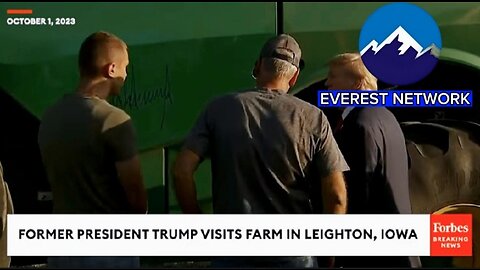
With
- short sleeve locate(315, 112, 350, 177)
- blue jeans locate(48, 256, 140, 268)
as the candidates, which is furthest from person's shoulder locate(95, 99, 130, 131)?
short sleeve locate(315, 112, 350, 177)

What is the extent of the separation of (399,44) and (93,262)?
165 cm

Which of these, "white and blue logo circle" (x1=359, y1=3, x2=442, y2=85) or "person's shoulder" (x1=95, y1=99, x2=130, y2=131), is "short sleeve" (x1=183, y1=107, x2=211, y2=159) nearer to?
"person's shoulder" (x1=95, y1=99, x2=130, y2=131)

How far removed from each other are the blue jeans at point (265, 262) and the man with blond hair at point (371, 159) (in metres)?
0.31

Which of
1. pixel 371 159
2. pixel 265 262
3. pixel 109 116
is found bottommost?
pixel 265 262

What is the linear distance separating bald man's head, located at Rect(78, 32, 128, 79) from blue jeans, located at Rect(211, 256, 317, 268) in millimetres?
922

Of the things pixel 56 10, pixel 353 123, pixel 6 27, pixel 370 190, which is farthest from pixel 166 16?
pixel 370 190

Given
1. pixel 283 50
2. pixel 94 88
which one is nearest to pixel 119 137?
pixel 94 88

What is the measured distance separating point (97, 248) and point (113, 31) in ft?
3.21

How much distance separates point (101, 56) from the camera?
9.07 feet

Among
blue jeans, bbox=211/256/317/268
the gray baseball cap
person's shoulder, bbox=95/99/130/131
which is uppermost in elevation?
the gray baseball cap

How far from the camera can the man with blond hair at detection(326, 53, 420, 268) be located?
281 centimetres

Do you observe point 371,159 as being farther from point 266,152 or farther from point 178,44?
point 178,44

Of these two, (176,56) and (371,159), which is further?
(176,56)

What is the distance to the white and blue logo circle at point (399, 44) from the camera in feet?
10.1
